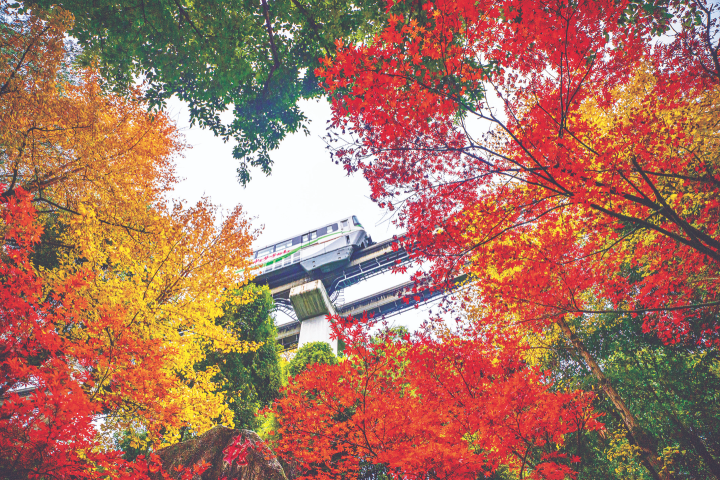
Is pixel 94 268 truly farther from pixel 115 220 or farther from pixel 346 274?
pixel 346 274

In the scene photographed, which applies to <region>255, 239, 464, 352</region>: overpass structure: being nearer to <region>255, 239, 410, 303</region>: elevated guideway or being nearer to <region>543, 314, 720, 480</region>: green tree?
<region>255, 239, 410, 303</region>: elevated guideway

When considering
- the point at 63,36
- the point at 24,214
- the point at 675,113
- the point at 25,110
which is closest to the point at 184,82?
the point at 63,36

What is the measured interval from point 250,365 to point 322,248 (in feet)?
40.0

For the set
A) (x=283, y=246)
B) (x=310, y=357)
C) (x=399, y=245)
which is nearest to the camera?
(x=399, y=245)

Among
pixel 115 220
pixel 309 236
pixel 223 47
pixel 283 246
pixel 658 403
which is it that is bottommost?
pixel 658 403

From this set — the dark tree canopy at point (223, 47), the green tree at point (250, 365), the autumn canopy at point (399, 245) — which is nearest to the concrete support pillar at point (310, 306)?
the green tree at point (250, 365)

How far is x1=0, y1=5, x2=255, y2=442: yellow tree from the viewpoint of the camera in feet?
18.0

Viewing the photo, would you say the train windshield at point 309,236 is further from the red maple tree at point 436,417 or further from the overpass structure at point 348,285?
the red maple tree at point 436,417

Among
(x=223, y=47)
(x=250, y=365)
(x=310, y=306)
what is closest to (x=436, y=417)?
(x=250, y=365)

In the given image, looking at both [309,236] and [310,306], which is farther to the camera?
[309,236]

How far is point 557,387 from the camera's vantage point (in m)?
9.88

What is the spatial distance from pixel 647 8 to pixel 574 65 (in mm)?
2142

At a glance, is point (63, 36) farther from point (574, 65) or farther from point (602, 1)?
point (602, 1)

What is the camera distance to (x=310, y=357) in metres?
11.9
